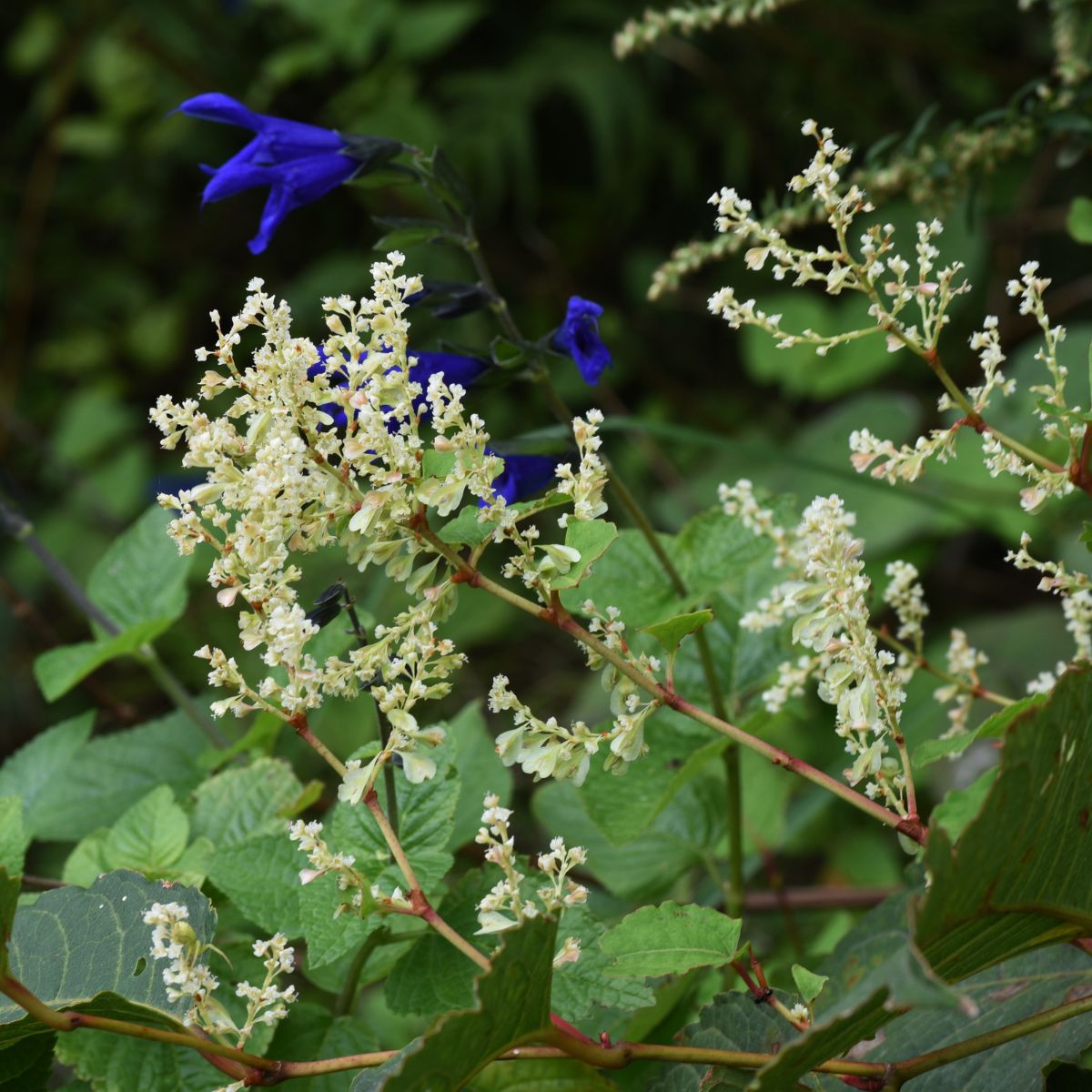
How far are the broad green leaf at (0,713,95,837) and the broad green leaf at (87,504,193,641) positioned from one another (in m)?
0.11

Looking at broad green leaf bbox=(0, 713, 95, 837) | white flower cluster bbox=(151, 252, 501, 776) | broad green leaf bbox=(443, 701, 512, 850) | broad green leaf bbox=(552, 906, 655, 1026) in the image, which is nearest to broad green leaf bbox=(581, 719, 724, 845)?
broad green leaf bbox=(443, 701, 512, 850)

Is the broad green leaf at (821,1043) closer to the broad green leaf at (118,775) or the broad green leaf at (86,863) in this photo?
the broad green leaf at (86,863)

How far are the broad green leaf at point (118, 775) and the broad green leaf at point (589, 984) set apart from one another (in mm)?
411

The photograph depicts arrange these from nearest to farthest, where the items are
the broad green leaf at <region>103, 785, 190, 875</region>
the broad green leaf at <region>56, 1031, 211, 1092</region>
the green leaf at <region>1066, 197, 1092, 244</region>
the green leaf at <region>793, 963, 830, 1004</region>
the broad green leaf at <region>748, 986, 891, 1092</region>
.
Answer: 1. the broad green leaf at <region>748, 986, 891, 1092</region>
2. the green leaf at <region>793, 963, 830, 1004</region>
3. the broad green leaf at <region>56, 1031, 211, 1092</region>
4. the broad green leaf at <region>103, 785, 190, 875</region>
5. the green leaf at <region>1066, 197, 1092, 244</region>

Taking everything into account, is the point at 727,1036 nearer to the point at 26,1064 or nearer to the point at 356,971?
the point at 356,971

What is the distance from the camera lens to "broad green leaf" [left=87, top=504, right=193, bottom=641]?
1.01 m

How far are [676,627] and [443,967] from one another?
0.75ft

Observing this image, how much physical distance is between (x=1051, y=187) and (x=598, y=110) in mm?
875

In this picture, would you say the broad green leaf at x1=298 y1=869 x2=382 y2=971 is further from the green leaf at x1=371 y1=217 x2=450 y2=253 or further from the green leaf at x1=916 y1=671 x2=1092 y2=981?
the green leaf at x1=371 y1=217 x2=450 y2=253

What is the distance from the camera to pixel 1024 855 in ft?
1.54

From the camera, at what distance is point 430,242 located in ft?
2.44

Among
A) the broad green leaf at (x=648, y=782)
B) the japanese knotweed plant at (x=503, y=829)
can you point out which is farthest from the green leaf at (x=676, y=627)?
the broad green leaf at (x=648, y=782)

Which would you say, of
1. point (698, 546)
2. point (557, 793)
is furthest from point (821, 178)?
point (557, 793)

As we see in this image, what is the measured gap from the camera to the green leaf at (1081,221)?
83cm
